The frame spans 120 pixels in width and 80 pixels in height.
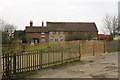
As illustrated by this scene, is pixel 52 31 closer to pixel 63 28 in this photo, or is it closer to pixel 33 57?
pixel 63 28

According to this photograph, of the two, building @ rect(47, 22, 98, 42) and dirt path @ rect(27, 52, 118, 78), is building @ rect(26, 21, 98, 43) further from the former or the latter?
dirt path @ rect(27, 52, 118, 78)

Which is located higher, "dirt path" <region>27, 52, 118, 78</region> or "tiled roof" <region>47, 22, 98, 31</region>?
"tiled roof" <region>47, 22, 98, 31</region>

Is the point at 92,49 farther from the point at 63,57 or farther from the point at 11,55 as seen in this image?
the point at 11,55

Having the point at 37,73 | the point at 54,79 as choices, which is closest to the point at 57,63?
the point at 37,73

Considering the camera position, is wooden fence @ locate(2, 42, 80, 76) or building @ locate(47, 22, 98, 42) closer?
wooden fence @ locate(2, 42, 80, 76)

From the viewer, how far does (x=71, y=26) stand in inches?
1711

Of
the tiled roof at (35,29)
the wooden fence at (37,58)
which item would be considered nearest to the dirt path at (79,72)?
the wooden fence at (37,58)

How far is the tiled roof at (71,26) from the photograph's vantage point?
42.5 metres

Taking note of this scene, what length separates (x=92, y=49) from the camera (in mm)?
15180

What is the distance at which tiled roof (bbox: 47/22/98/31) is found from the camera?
42.5m

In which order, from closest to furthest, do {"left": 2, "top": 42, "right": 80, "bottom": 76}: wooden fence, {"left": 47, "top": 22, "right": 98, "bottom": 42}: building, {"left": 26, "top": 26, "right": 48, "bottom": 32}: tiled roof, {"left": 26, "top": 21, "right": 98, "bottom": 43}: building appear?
{"left": 2, "top": 42, "right": 80, "bottom": 76}: wooden fence
{"left": 26, "top": 26, "right": 48, "bottom": 32}: tiled roof
{"left": 26, "top": 21, "right": 98, "bottom": 43}: building
{"left": 47, "top": 22, "right": 98, "bottom": 42}: building

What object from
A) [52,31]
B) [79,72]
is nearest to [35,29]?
[52,31]

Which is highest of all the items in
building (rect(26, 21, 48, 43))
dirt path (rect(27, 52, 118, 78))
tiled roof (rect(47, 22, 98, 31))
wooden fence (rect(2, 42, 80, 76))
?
tiled roof (rect(47, 22, 98, 31))

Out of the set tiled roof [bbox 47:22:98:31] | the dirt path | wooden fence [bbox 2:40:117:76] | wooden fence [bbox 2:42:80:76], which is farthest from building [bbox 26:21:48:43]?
the dirt path
